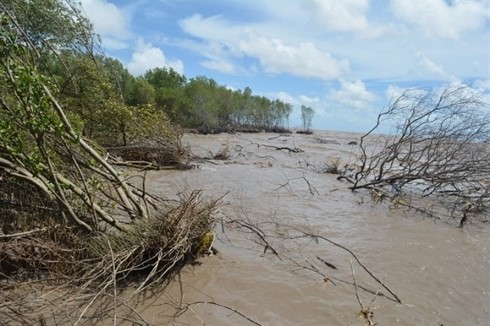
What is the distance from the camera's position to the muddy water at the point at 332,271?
412 centimetres

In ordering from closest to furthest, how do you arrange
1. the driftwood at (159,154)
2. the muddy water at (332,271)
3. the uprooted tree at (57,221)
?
the uprooted tree at (57,221), the muddy water at (332,271), the driftwood at (159,154)

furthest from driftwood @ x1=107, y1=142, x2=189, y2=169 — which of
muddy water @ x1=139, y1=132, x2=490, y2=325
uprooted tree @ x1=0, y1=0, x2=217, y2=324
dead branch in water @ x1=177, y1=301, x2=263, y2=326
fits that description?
dead branch in water @ x1=177, y1=301, x2=263, y2=326

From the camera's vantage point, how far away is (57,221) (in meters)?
4.60

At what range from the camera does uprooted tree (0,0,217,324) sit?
12.4 feet

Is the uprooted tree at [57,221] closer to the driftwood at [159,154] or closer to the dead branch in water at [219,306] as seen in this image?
the dead branch in water at [219,306]

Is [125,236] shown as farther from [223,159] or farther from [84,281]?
[223,159]

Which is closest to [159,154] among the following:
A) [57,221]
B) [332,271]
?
[57,221]

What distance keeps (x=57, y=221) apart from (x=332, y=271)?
3682mm

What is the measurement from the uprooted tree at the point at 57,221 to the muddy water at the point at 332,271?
542mm

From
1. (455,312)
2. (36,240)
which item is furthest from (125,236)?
(455,312)

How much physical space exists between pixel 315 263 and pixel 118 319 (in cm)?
287

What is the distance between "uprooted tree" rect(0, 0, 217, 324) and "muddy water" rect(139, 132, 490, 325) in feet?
1.78

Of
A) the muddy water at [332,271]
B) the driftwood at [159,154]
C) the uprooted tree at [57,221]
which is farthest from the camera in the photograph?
the driftwood at [159,154]

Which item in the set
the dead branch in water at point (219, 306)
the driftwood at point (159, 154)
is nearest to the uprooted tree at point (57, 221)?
the dead branch in water at point (219, 306)
